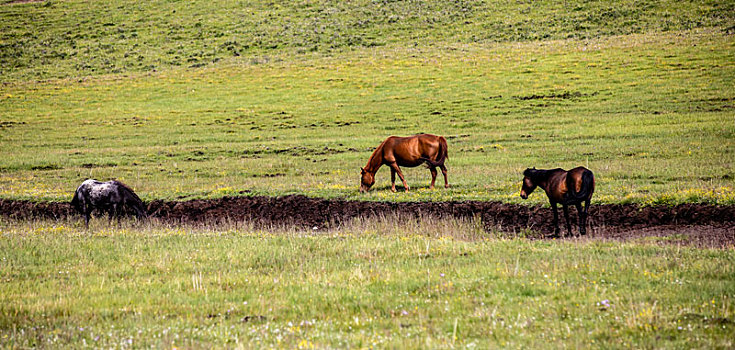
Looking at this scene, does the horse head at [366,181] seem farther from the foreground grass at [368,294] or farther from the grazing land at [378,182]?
the foreground grass at [368,294]

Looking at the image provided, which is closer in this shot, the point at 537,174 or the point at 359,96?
the point at 537,174

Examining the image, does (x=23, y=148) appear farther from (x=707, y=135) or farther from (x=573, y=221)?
(x=707, y=135)

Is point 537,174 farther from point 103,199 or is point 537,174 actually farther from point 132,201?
point 103,199

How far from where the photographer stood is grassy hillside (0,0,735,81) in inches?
2628

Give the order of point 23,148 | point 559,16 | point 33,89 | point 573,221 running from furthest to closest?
point 559,16 → point 33,89 → point 23,148 → point 573,221

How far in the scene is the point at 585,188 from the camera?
1388 centimetres

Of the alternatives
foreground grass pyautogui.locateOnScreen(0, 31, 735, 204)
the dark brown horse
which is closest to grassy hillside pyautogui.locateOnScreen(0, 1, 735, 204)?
foreground grass pyautogui.locateOnScreen(0, 31, 735, 204)

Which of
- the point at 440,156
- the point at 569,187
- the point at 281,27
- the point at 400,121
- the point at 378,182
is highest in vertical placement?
the point at 281,27

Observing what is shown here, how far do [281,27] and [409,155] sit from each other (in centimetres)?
6225

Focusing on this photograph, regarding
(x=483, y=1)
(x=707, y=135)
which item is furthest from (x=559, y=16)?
(x=707, y=135)

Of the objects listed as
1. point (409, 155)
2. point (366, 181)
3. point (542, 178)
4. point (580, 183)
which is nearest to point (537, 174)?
point (542, 178)

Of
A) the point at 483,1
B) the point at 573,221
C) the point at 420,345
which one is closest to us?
the point at 420,345

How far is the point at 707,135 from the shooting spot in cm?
2856

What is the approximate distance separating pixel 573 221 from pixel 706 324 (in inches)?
376
